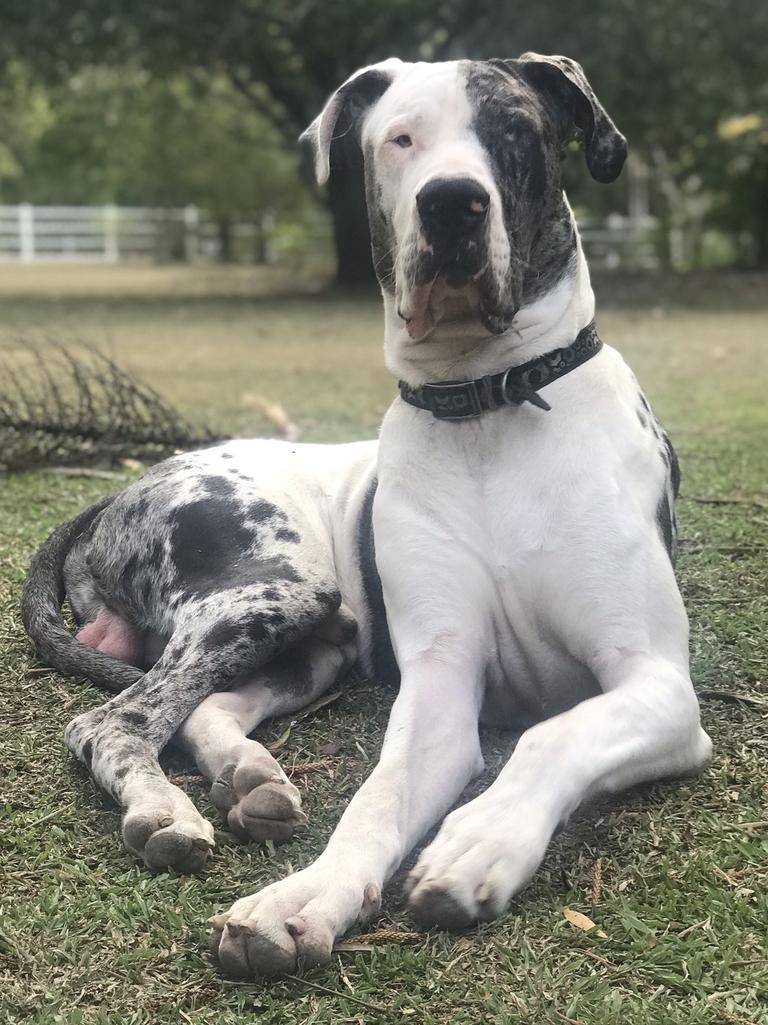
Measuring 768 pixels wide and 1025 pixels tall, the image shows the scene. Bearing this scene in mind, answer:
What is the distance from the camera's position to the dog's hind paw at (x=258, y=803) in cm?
271

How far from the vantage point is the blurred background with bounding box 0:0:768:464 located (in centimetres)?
1100

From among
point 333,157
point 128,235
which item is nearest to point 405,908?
point 333,157

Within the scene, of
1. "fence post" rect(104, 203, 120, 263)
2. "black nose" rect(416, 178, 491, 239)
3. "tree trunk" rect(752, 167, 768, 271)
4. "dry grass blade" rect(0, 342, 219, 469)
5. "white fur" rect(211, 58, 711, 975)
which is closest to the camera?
"white fur" rect(211, 58, 711, 975)

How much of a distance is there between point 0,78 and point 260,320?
738cm

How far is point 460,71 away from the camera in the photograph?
10.4 ft

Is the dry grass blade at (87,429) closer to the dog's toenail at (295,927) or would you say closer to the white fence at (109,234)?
the dog's toenail at (295,927)

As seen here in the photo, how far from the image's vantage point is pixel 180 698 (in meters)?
3.17

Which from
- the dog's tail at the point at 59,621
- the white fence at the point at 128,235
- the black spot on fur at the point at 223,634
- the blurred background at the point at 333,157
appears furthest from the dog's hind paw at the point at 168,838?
the white fence at the point at 128,235

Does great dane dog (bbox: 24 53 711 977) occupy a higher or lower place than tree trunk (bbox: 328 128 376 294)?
higher

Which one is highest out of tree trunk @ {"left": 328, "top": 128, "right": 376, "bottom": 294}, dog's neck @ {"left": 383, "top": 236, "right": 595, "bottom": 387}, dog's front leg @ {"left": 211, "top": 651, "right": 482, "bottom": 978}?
dog's neck @ {"left": 383, "top": 236, "right": 595, "bottom": 387}

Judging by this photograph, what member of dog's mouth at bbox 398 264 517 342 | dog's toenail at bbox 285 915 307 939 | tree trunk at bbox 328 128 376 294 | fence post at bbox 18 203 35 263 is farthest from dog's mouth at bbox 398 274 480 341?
fence post at bbox 18 203 35 263

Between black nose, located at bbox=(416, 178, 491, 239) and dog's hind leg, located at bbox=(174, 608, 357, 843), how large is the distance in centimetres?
117

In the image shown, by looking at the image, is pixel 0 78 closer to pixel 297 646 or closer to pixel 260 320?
pixel 260 320

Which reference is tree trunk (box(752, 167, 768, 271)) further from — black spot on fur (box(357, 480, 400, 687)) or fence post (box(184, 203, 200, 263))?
black spot on fur (box(357, 480, 400, 687))
